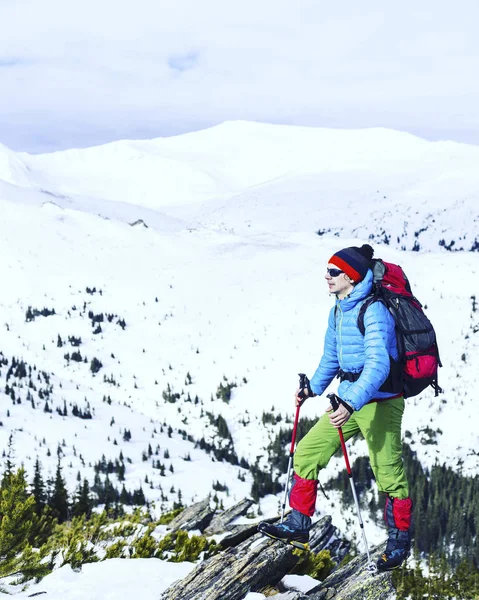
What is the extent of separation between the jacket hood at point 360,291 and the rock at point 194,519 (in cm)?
1157

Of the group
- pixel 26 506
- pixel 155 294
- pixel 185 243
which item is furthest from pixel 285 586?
pixel 185 243

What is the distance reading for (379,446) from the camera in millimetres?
6828

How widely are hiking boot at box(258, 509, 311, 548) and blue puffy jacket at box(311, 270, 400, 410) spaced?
160 cm

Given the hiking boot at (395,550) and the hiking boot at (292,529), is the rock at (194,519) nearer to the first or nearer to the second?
the hiking boot at (292,529)

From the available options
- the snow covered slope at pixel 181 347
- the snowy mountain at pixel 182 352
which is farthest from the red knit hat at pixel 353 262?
the snowy mountain at pixel 182 352

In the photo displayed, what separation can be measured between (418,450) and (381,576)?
62710 mm

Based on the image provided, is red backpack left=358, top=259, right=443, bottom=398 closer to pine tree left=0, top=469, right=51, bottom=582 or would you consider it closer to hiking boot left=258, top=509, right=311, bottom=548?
hiking boot left=258, top=509, right=311, bottom=548

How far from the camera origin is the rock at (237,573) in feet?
23.1

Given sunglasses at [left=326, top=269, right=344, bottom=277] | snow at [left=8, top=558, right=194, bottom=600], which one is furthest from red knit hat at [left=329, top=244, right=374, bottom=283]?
snow at [left=8, top=558, right=194, bottom=600]

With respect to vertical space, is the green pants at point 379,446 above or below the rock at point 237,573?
above

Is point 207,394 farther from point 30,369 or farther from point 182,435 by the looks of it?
point 30,369

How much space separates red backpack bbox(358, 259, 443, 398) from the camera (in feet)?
21.0

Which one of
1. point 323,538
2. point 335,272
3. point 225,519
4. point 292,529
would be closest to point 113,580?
point 292,529

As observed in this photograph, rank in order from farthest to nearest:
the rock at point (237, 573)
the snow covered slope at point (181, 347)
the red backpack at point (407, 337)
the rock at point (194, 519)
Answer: the snow covered slope at point (181, 347) < the rock at point (194, 519) < the rock at point (237, 573) < the red backpack at point (407, 337)
